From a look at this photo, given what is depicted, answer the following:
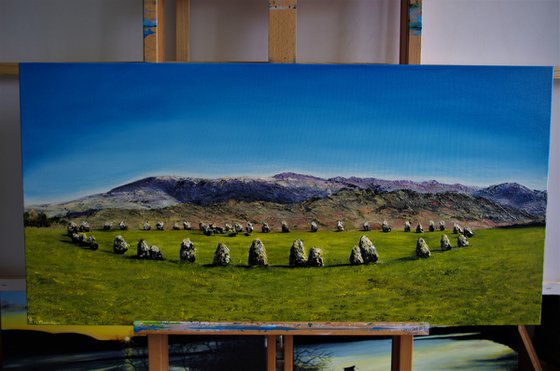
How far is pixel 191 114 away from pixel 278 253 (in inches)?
14.7

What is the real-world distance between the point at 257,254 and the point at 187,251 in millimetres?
162

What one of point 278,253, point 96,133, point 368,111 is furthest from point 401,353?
point 96,133

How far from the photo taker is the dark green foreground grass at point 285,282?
3.70 feet

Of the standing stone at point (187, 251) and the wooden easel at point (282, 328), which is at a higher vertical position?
the standing stone at point (187, 251)

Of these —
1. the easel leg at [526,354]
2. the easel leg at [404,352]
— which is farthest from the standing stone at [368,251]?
the easel leg at [526,354]

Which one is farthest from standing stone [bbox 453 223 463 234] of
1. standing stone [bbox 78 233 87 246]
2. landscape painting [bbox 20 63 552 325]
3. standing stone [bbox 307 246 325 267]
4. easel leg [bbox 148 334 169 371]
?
standing stone [bbox 78 233 87 246]

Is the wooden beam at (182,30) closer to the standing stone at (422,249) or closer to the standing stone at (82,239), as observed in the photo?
the standing stone at (82,239)

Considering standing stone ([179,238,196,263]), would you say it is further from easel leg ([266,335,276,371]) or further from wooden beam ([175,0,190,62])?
wooden beam ([175,0,190,62])

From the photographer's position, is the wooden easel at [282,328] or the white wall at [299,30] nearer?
the wooden easel at [282,328]

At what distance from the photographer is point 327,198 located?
3.69ft

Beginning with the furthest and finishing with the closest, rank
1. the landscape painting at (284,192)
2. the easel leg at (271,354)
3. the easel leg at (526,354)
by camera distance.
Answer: the easel leg at (526,354), the easel leg at (271,354), the landscape painting at (284,192)

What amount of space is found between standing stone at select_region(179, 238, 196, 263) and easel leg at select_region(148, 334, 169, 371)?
0.73 feet

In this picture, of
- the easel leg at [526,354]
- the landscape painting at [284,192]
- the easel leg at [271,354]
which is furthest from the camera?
the easel leg at [526,354]

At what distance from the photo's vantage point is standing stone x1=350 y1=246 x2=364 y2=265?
44.4 inches
